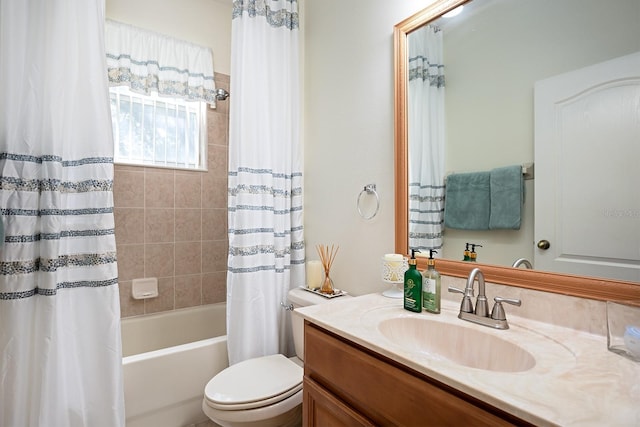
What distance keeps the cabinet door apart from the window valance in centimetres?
210

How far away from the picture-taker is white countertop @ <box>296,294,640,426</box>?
537 mm

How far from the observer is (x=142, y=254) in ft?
7.30

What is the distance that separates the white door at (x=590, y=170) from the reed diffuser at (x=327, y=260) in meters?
0.96

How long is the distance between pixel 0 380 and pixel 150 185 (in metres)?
1.37

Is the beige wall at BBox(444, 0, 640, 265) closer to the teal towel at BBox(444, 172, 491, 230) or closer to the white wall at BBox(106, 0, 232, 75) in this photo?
the teal towel at BBox(444, 172, 491, 230)

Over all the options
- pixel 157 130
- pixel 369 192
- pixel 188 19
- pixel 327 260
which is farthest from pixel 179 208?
pixel 369 192

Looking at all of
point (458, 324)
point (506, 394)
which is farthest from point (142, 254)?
point (506, 394)

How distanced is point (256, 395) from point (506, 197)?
48.1 inches

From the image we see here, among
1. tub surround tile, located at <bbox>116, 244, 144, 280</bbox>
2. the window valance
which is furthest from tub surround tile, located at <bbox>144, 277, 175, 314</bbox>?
the window valance

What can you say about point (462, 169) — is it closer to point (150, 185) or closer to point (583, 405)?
point (583, 405)

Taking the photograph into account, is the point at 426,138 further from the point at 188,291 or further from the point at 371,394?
the point at 188,291

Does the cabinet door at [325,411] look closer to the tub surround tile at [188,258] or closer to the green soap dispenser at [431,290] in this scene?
the green soap dispenser at [431,290]

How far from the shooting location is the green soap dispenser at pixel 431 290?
42.6 inches

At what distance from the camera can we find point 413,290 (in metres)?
1.11
